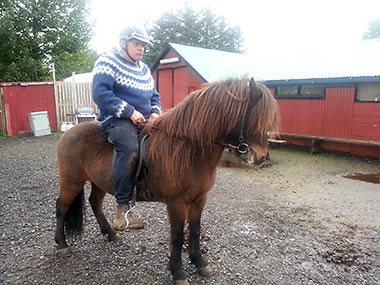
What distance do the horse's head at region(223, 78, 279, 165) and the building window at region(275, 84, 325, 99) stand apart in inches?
315

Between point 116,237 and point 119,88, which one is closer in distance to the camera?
point 119,88

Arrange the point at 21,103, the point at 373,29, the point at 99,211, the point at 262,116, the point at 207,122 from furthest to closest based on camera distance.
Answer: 1. the point at 373,29
2. the point at 21,103
3. the point at 99,211
4. the point at 207,122
5. the point at 262,116

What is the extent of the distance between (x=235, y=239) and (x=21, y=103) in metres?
11.7

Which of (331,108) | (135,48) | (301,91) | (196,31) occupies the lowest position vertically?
(331,108)

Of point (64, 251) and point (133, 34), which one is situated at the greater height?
point (133, 34)

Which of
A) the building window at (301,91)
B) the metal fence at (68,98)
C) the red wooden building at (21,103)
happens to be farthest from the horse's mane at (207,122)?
the metal fence at (68,98)

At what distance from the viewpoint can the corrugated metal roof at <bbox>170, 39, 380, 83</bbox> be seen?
8.62 meters

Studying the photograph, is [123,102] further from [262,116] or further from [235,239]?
[235,239]

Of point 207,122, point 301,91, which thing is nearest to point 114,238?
point 207,122

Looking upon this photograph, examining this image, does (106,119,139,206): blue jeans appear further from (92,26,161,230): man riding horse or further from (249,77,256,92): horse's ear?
(249,77,256,92): horse's ear

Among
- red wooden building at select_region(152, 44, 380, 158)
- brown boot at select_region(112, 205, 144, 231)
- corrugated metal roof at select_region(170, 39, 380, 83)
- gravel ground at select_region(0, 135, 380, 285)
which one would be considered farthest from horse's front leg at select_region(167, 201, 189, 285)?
red wooden building at select_region(152, 44, 380, 158)

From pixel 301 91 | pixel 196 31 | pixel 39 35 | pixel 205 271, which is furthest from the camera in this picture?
pixel 196 31

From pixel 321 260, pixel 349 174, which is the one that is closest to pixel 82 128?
pixel 321 260

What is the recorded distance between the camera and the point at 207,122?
2.34m
